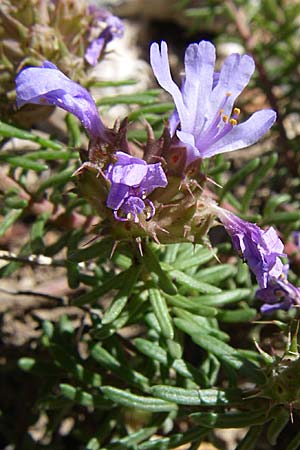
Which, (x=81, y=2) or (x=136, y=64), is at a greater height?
(x=81, y=2)

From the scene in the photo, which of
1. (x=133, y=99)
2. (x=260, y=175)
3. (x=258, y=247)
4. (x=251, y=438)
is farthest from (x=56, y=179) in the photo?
(x=251, y=438)

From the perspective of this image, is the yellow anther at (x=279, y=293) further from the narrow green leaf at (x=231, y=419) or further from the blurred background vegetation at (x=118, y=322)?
the narrow green leaf at (x=231, y=419)

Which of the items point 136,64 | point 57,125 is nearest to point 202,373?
point 57,125

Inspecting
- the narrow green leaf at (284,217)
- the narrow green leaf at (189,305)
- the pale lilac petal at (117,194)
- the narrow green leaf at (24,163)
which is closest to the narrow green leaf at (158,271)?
the narrow green leaf at (189,305)

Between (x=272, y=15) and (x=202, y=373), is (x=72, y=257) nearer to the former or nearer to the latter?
(x=202, y=373)

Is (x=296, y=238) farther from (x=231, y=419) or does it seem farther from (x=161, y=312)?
(x=231, y=419)

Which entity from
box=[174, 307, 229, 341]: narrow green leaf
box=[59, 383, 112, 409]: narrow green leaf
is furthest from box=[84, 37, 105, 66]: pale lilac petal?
box=[59, 383, 112, 409]: narrow green leaf

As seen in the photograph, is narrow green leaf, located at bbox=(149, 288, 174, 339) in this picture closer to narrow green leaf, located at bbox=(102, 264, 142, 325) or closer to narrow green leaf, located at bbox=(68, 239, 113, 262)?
narrow green leaf, located at bbox=(102, 264, 142, 325)
